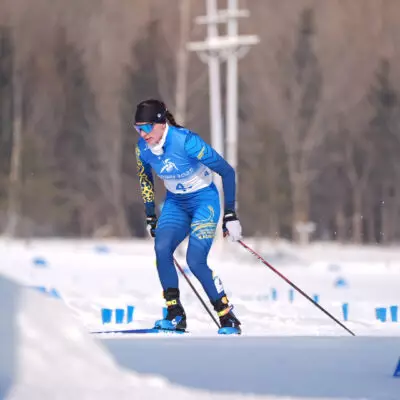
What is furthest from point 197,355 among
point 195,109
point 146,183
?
point 195,109

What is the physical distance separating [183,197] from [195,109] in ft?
112

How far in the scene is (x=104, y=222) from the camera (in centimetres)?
4606

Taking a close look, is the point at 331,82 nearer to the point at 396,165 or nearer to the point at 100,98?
the point at 396,165

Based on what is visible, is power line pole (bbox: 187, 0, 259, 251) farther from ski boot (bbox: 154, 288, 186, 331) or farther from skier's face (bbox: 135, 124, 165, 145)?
skier's face (bbox: 135, 124, 165, 145)

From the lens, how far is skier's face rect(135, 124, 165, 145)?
25.3ft

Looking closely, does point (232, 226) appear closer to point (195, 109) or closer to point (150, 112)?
point (150, 112)

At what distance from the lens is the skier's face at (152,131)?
770cm

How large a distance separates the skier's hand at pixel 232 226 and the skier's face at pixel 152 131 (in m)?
0.70

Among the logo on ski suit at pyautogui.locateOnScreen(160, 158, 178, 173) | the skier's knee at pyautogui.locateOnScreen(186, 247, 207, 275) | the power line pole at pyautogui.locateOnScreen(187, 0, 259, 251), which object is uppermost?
the power line pole at pyautogui.locateOnScreen(187, 0, 259, 251)

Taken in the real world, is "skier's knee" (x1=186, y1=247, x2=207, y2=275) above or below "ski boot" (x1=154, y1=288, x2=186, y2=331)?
above

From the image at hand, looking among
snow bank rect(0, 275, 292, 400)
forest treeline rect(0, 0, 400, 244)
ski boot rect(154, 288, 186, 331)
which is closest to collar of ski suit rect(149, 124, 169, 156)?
ski boot rect(154, 288, 186, 331)

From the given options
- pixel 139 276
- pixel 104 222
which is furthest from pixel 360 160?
pixel 139 276

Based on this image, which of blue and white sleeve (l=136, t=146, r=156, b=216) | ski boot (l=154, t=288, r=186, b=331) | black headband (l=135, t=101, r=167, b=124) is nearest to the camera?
black headband (l=135, t=101, r=167, b=124)

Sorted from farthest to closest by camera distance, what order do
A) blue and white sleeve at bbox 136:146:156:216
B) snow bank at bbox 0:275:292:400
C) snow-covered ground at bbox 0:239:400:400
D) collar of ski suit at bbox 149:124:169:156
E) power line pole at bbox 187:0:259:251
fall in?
power line pole at bbox 187:0:259:251
blue and white sleeve at bbox 136:146:156:216
collar of ski suit at bbox 149:124:169:156
snow-covered ground at bbox 0:239:400:400
snow bank at bbox 0:275:292:400
